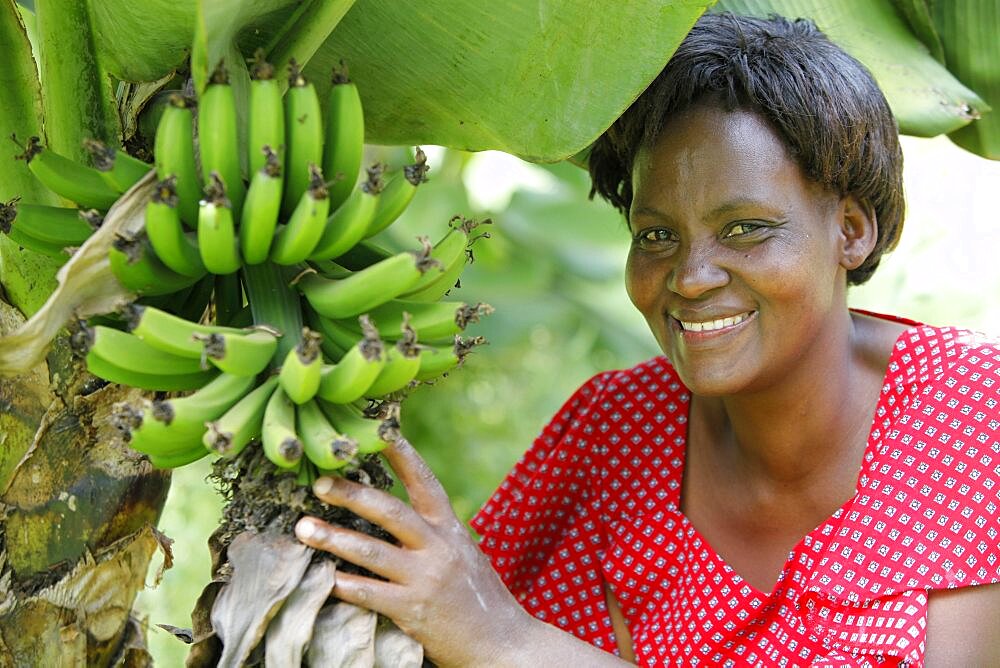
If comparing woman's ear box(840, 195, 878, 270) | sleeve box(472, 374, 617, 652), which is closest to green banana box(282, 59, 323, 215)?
woman's ear box(840, 195, 878, 270)

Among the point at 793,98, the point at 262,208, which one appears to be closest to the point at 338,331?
the point at 262,208

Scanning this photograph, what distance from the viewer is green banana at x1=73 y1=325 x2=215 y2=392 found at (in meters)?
1.02

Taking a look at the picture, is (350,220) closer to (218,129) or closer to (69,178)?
Result: (218,129)

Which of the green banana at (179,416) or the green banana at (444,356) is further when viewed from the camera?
the green banana at (444,356)

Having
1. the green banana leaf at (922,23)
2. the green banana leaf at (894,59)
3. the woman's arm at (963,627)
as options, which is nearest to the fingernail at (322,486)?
the woman's arm at (963,627)

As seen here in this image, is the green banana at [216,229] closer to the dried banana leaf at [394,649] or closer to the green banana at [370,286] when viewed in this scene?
the green banana at [370,286]

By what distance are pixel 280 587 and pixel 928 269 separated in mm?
3020

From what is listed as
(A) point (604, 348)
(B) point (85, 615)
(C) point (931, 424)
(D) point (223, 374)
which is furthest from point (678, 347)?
(A) point (604, 348)

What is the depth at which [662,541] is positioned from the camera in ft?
5.99

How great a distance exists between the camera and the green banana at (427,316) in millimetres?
1114

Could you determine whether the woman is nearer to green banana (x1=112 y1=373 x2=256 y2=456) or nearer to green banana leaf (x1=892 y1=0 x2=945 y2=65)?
green banana (x1=112 y1=373 x2=256 y2=456)

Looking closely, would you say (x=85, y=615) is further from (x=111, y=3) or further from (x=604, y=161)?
(x=604, y=161)

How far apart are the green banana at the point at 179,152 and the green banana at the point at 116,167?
0.05 metres

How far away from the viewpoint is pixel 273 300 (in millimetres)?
1111
